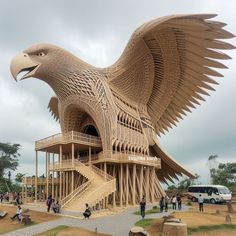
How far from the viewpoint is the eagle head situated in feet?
115

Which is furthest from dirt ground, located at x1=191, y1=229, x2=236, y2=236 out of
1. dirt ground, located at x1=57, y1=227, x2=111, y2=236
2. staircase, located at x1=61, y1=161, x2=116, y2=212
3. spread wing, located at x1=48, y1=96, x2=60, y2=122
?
→ spread wing, located at x1=48, y1=96, x2=60, y2=122

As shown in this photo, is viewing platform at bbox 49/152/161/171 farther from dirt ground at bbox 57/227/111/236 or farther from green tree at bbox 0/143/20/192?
green tree at bbox 0/143/20/192

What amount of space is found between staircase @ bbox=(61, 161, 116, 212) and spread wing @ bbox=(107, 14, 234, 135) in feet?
32.8

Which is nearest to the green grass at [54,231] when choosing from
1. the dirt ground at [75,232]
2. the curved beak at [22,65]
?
the dirt ground at [75,232]

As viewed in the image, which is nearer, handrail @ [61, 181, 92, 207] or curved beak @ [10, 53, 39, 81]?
handrail @ [61, 181, 92, 207]

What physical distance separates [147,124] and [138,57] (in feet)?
30.7

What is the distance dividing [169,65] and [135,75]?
12.5ft

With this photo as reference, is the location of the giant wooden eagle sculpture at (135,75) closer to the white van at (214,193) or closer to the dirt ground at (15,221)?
the white van at (214,193)

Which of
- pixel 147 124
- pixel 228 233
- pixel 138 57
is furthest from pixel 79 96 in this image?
pixel 228 233

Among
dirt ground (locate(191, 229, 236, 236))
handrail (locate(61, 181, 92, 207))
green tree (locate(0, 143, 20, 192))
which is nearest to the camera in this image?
dirt ground (locate(191, 229, 236, 236))

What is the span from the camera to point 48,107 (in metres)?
51.3

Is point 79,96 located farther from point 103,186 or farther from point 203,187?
point 203,187

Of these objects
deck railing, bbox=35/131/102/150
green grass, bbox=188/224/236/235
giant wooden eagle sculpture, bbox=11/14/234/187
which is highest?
giant wooden eagle sculpture, bbox=11/14/234/187

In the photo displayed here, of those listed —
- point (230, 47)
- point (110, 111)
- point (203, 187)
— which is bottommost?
point (203, 187)
